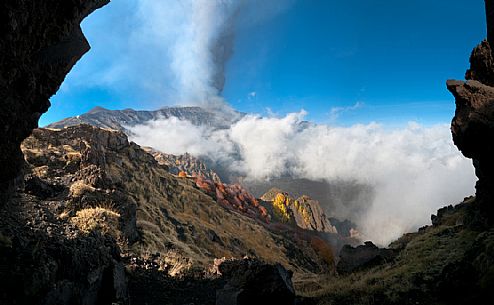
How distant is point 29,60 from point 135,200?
134 ft

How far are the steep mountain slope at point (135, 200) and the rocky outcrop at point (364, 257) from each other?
1307 centimetres

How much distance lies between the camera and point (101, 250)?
616 inches

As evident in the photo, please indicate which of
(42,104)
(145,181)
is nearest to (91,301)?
(42,104)

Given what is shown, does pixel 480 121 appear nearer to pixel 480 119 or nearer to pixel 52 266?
pixel 480 119

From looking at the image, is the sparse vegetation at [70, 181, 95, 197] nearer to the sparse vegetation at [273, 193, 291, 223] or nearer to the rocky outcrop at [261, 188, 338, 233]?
the rocky outcrop at [261, 188, 338, 233]

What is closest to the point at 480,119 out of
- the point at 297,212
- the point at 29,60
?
the point at 29,60

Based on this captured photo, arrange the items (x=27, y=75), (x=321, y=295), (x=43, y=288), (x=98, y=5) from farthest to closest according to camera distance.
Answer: (x=321, y=295)
(x=98, y=5)
(x=43, y=288)
(x=27, y=75)

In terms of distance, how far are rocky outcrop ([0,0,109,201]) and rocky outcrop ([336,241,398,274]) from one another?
21629 mm

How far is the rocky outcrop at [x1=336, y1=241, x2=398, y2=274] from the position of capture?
22078 mm

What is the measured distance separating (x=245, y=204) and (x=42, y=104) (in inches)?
4578

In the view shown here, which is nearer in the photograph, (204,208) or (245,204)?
(204,208)

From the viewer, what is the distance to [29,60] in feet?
31.2

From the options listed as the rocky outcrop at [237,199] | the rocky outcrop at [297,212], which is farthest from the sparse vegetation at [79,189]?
the rocky outcrop at [297,212]

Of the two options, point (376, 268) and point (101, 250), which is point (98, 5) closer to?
point (101, 250)
